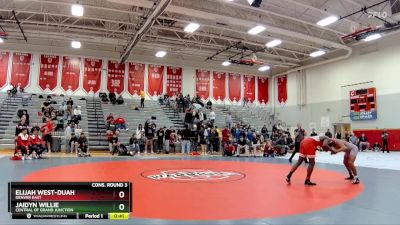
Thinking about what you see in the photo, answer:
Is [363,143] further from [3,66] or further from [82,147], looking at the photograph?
[3,66]

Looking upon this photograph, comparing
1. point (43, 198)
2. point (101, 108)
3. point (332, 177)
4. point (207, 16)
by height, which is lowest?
point (332, 177)

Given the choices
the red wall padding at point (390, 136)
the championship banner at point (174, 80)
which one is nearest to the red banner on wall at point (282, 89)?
the red wall padding at point (390, 136)

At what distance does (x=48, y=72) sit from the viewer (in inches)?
835

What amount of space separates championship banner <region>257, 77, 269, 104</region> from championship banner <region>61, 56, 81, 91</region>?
15649mm

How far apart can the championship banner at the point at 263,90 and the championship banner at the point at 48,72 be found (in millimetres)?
17143

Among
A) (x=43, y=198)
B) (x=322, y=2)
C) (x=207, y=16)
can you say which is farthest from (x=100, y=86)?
(x=43, y=198)

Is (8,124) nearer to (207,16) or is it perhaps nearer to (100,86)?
(100,86)

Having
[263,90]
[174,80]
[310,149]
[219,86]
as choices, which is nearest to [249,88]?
[263,90]

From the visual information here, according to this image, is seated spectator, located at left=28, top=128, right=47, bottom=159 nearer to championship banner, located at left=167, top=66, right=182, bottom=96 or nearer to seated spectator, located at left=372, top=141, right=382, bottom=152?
championship banner, located at left=167, top=66, right=182, bottom=96

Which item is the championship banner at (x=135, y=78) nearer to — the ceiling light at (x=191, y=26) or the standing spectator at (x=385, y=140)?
the ceiling light at (x=191, y=26)

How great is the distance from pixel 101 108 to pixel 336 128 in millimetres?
17169

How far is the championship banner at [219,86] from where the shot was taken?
26328 mm

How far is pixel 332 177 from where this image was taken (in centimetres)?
753

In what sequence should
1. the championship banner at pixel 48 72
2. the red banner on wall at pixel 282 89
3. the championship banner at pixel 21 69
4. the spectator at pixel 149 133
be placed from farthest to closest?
the red banner on wall at pixel 282 89, the championship banner at pixel 48 72, the championship banner at pixel 21 69, the spectator at pixel 149 133
